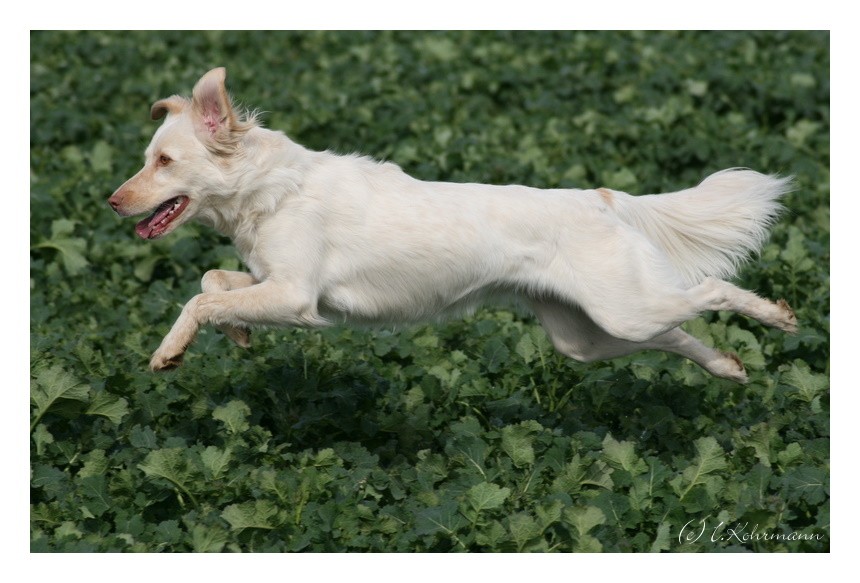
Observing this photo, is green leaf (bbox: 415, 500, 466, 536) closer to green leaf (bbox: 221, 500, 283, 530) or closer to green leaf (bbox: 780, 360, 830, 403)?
green leaf (bbox: 221, 500, 283, 530)

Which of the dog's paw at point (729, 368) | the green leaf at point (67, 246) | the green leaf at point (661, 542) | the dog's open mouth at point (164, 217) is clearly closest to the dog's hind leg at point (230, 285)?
the dog's open mouth at point (164, 217)

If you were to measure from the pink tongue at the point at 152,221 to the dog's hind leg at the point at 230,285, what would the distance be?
1.08 feet

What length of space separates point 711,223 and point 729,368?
0.76m

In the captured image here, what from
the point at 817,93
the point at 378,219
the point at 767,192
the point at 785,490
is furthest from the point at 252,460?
the point at 817,93

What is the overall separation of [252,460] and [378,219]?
4.20ft

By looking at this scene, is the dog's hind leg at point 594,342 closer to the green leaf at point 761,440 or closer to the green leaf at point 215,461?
the green leaf at point 761,440

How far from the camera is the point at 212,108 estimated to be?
214 inches

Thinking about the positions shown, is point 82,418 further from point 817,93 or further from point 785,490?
point 817,93

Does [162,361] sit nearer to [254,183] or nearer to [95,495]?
[95,495]

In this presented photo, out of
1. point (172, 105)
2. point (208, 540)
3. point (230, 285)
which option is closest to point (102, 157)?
point (172, 105)

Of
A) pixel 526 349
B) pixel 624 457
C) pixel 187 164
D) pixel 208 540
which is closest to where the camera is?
pixel 208 540

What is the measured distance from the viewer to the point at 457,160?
10109mm

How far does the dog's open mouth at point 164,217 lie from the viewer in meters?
5.46

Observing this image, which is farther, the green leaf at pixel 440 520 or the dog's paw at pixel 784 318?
the dog's paw at pixel 784 318
